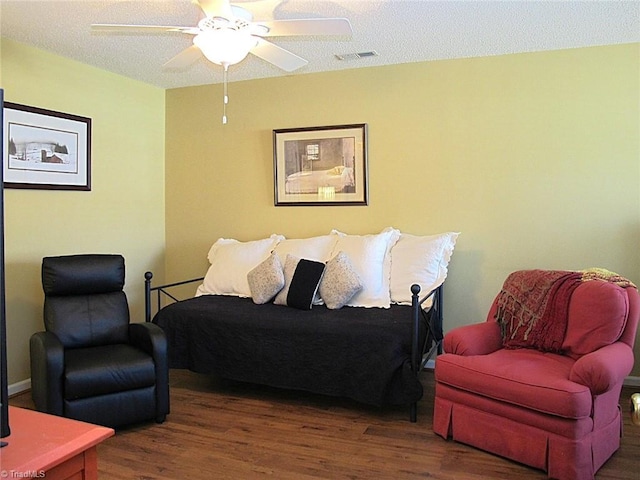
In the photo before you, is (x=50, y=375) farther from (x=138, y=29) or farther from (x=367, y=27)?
(x=367, y=27)

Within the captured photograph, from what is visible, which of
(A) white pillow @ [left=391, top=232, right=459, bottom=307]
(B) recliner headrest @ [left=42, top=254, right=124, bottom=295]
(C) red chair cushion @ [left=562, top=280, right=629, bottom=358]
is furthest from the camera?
(A) white pillow @ [left=391, top=232, right=459, bottom=307]

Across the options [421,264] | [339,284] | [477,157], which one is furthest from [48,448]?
[477,157]

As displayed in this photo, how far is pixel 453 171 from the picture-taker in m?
4.35

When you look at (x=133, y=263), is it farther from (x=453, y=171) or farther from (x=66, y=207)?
(x=453, y=171)

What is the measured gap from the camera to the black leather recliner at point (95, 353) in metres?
3.11

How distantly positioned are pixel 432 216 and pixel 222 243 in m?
1.80

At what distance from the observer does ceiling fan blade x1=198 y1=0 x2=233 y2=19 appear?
241 centimetres

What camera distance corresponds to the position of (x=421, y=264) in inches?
160

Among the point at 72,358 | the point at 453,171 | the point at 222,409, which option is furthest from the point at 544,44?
the point at 72,358

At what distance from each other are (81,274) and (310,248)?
166 cm

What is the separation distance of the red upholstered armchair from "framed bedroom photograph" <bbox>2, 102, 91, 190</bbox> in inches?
122

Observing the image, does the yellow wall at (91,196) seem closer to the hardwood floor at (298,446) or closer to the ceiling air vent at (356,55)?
the hardwood floor at (298,446)

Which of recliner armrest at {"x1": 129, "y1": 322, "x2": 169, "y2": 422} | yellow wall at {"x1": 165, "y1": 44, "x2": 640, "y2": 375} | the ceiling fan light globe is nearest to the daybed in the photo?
yellow wall at {"x1": 165, "y1": 44, "x2": 640, "y2": 375}

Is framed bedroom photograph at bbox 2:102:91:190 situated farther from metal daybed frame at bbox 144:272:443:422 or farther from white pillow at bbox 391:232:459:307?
white pillow at bbox 391:232:459:307
